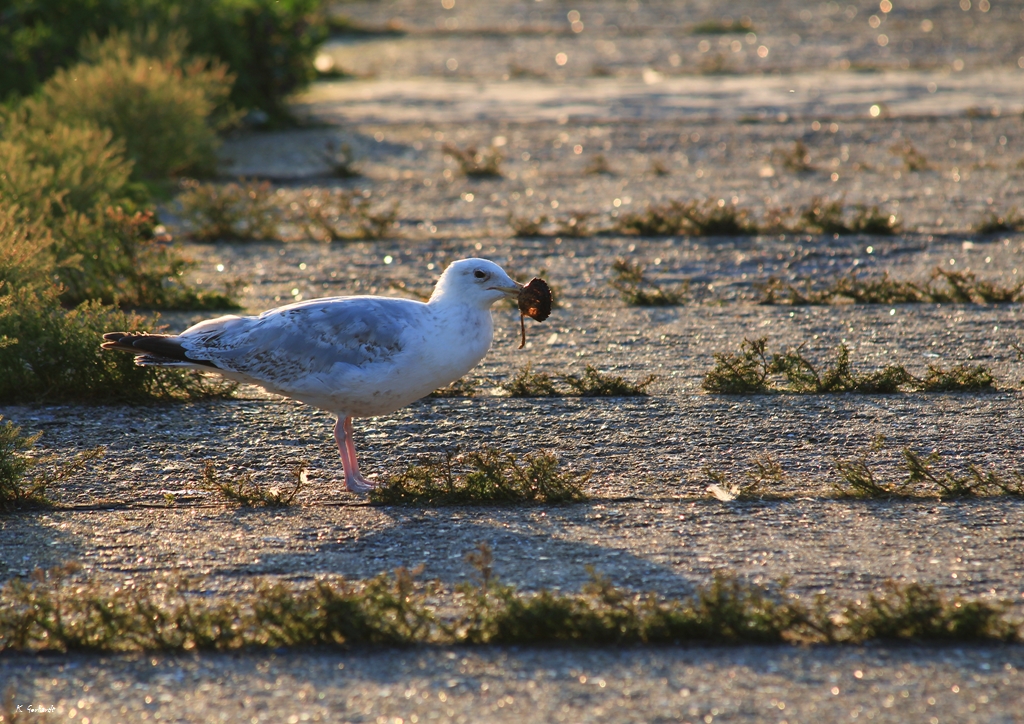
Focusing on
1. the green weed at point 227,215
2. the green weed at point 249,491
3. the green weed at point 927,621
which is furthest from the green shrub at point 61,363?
the green weed at point 927,621

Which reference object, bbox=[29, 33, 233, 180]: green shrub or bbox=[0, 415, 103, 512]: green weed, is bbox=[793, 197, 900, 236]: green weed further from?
bbox=[0, 415, 103, 512]: green weed

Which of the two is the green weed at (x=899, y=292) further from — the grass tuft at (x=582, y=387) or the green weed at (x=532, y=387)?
the green weed at (x=532, y=387)

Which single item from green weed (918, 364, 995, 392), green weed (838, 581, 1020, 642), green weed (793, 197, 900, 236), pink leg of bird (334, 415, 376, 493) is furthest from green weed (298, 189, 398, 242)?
green weed (838, 581, 1020, 642)

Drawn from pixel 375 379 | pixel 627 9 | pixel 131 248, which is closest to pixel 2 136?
pixel 131 248

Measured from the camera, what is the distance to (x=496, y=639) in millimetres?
3504

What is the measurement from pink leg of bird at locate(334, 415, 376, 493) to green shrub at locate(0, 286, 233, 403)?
54.0 inches

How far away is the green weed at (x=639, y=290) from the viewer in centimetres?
716

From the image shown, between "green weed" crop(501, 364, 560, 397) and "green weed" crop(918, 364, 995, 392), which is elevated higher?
"green weed" crop(918, 364, 995, 392)

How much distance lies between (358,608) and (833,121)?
1046 centimetres

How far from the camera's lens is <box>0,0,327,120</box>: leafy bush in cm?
1237

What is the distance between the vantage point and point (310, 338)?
473 centimetres

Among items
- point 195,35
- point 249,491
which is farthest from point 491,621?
point 195,35

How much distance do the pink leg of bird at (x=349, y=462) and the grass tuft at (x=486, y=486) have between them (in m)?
0.10

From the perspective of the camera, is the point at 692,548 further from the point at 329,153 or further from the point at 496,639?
the point at 329,153
